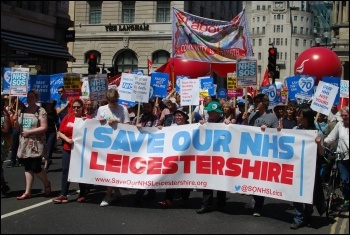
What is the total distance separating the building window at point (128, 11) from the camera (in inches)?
1718

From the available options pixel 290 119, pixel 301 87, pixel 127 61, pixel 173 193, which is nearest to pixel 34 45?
pixel 127 61

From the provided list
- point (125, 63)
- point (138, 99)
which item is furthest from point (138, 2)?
point (138, 99)

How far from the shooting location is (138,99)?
880cm

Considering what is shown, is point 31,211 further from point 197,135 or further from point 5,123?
point 197,135

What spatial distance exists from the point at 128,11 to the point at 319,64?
2908 centimetres

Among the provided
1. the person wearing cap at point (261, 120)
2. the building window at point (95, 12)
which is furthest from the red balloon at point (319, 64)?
the building window at point (95, 12)

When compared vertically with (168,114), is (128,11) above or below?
above

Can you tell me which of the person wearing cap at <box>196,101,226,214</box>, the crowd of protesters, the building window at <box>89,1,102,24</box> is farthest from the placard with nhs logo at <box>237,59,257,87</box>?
the building window at <box>89,1,102,24</box>

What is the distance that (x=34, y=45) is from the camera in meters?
28.0

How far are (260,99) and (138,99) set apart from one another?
202 centimetres

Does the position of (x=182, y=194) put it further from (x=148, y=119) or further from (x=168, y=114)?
(x=168, y=114)

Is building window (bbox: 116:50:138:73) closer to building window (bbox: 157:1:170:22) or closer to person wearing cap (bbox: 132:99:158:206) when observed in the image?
building window (bbox: 157:1:170:22)

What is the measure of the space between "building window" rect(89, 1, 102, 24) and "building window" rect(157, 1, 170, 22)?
5150mm

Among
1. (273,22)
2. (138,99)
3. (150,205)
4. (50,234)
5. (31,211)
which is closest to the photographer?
(50,234)
